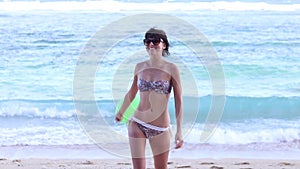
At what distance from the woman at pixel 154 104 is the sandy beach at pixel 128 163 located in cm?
227

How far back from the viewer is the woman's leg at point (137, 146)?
3.91 meters

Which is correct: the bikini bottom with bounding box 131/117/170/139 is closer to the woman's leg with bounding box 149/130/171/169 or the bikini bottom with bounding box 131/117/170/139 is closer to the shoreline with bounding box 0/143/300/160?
the woman's leg with bounding box 149/130/171/169

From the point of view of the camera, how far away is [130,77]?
1268cm

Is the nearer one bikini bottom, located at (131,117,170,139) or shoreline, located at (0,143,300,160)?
bikini bottom, located at (131,117,170,139)

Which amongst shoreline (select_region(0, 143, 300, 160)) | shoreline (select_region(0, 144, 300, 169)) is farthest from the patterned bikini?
shoreline (select_region(0, 143, 300, 160))

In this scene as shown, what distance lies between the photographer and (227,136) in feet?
27.1

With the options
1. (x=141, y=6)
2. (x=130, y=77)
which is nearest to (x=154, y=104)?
(x=130, y=77)

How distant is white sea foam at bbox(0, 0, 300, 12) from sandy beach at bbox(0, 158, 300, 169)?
24.0m

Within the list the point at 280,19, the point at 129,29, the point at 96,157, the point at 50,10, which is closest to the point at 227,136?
the point at 96,157

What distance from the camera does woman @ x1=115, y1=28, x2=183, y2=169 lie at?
12.9 ft

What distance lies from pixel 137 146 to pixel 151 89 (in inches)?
16.2

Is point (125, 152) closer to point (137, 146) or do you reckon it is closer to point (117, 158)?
point (117, 158)

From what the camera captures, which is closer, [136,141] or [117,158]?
[136,141]

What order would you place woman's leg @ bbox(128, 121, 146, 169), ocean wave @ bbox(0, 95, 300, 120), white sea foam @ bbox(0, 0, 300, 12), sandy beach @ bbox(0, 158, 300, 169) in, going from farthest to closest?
white sea foam @ bbox(0, 0, 300, 12), ocean wave @ bbox(0, 95, 300, 120), sandy beach @ bbox(0, 158, 300, 169), woman's leg @ bbox(128, 121, 146, 169)
